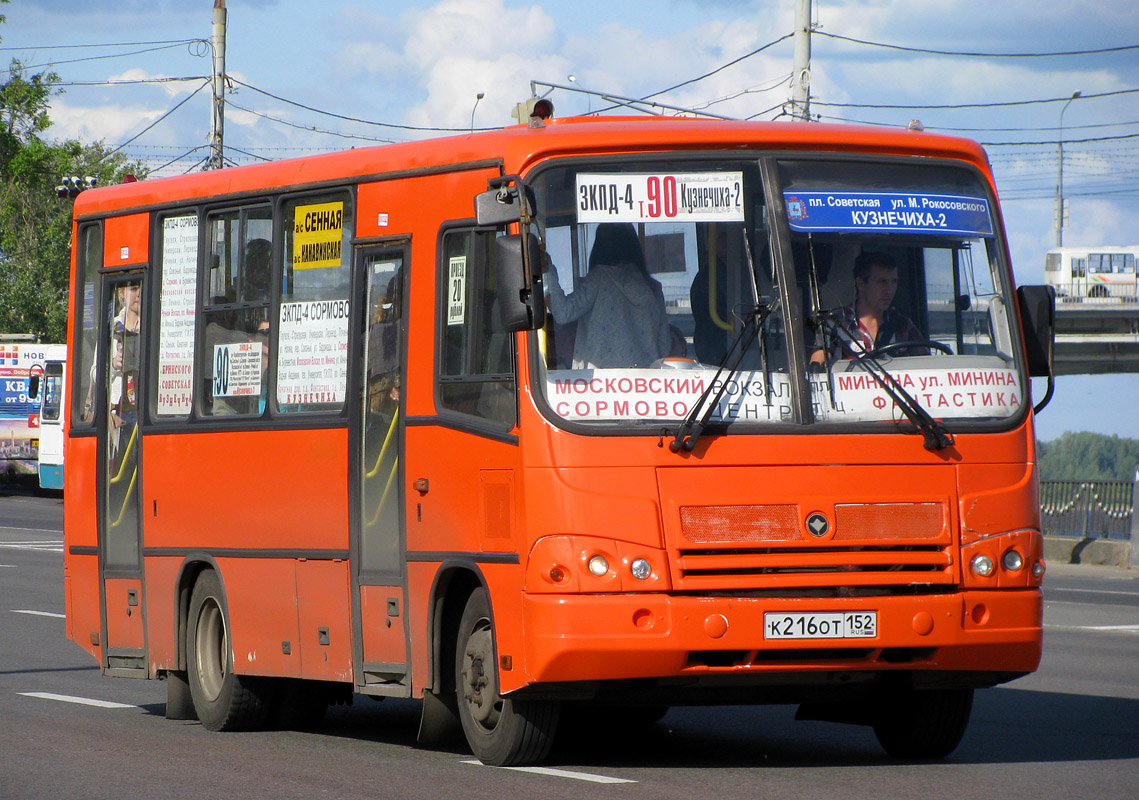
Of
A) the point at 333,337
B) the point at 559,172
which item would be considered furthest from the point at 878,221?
the point at 333,337

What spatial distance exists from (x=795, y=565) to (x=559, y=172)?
2.03 metres

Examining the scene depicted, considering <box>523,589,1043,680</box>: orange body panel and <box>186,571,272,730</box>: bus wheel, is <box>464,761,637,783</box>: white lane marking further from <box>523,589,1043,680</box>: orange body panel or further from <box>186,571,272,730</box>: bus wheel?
<box>186,571,272,730</box>: bus wheel

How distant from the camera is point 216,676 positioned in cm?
1120

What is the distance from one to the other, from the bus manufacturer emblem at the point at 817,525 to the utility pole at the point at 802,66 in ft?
76.7

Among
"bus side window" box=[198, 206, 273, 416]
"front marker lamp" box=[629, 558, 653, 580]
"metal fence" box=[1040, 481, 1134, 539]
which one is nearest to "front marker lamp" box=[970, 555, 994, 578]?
"front marker lamp" box=[629, 558, 653, 580]

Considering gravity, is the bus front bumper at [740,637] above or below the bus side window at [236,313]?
A: below

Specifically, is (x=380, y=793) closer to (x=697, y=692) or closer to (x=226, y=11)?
(x=697, y=692)

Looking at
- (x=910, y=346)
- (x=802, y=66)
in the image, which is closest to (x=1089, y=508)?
(x=802, y=66)

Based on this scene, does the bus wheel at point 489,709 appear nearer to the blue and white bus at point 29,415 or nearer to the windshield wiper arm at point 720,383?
the windshield wiper arm at point 720,383

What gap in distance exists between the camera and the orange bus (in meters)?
8.04

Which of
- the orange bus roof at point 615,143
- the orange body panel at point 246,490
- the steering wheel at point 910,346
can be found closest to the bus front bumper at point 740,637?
the steering wheel at point 910,346

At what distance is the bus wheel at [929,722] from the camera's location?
916 cm

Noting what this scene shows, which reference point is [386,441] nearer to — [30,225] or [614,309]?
[614,309]

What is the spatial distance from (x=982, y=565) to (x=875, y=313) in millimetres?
1233
